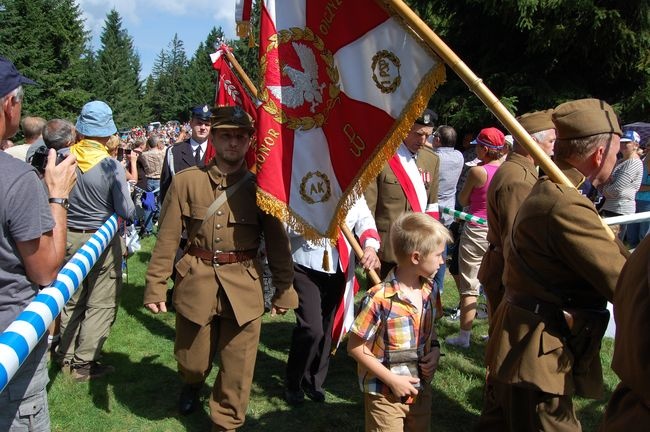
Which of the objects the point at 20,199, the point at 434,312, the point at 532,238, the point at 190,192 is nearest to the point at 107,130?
the point at 190,192

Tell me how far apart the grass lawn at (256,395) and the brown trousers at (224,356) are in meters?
0.45

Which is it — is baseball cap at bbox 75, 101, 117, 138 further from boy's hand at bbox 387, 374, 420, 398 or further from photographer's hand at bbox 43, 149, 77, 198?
boy's hand at bbox 387, 374, 420, 398

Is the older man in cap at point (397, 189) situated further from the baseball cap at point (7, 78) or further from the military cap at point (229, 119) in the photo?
the baseball cap at point (7, 78)

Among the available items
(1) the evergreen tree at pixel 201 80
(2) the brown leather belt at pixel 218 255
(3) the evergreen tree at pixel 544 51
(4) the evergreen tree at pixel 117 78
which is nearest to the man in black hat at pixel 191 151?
(2) the brown leather belt at pixel 218 255

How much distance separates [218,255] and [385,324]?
4.52ft

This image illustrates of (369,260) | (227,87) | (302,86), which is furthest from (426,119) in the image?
(227,87)

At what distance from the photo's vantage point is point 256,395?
4508mm

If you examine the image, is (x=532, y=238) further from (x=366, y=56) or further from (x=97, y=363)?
(x=97, y=363)

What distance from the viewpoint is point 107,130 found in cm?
463

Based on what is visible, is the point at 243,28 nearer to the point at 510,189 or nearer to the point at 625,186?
the point at 510,189

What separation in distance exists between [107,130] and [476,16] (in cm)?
1221

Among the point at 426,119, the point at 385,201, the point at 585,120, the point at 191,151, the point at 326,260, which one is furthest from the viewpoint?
the point at 191,151

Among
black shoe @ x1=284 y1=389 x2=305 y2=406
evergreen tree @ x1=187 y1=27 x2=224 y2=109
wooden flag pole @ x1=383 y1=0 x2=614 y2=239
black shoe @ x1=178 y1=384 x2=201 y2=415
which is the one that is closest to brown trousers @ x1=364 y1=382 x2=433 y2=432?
wooden flag pole @ x1=383 y1=0 x2=614 y2=239

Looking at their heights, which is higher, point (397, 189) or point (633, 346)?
point (397, 189)
